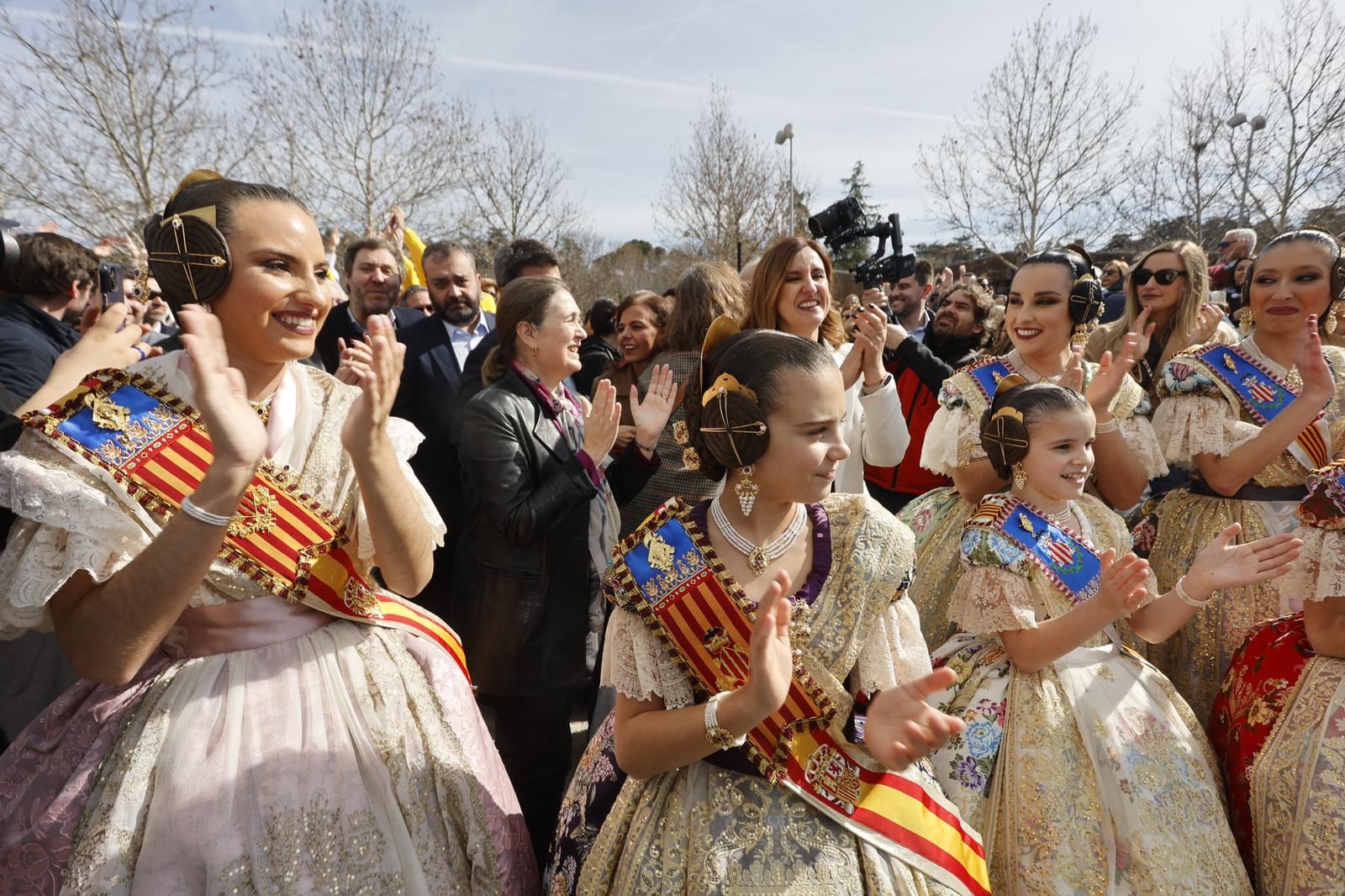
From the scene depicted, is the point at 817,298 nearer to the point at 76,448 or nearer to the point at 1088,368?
the point at 1088,368

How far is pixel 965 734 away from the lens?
245 cm

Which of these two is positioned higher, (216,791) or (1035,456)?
(1035,456)

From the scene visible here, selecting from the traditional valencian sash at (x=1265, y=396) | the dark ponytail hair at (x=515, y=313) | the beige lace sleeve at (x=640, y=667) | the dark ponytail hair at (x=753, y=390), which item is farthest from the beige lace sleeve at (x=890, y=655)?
the traditional valencian sash at (x=1265, y=396)

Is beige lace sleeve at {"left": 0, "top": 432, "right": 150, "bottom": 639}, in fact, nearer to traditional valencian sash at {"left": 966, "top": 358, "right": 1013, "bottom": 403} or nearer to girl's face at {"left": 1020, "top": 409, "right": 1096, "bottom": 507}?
girl's face at {"left": 1020, "top": 409, "right": 1096, "bottom": 507}

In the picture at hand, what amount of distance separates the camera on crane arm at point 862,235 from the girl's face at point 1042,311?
141 centimetres

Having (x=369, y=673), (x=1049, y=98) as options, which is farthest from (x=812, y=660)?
(x=1049, y=98)

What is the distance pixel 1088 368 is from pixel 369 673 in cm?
312

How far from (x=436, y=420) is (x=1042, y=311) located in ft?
10.1

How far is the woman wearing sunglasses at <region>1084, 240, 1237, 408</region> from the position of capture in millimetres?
4414

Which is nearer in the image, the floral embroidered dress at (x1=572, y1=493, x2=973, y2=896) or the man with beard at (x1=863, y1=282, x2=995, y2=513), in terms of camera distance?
the floral embroidered dress at (x1=572, y1=493, x2=973, y2=896)

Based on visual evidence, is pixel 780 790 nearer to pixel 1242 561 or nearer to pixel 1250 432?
pixel 1242 561

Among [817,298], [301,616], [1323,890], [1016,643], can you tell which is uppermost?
[817,298]

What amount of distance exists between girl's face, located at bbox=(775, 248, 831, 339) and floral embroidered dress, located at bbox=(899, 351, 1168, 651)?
72cm

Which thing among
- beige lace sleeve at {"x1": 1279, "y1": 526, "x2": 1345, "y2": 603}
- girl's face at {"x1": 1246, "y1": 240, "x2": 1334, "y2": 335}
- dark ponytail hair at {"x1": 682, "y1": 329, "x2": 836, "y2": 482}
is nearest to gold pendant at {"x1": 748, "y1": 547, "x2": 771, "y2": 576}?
dark ponytail hair at {"x1": 682, "y1": 329, "x2": 836, "y2": 482}
